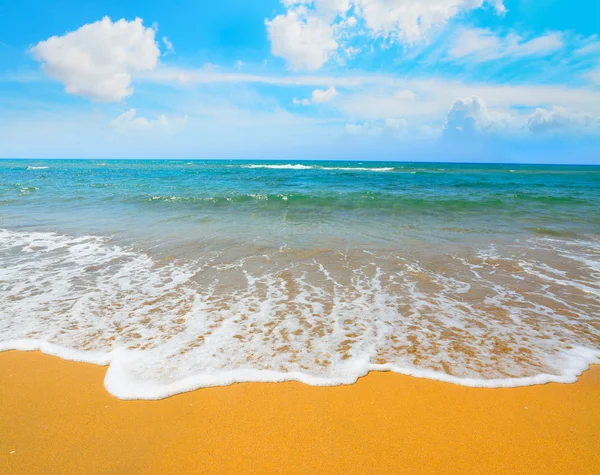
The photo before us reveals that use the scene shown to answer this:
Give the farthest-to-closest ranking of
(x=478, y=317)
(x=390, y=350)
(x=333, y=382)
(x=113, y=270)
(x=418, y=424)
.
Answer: (x=113, y=270) < (x=478, y=317) < (x=390, y=350) < (x=333, y=382) < (x=418, y=424)

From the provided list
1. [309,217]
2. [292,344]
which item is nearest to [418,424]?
[292,344]

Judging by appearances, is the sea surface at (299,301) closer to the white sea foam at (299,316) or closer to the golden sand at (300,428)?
the white sea foam at (299,316)

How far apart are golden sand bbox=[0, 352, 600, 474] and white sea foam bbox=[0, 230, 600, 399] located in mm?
190

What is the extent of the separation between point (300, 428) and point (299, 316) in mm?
→ 1856

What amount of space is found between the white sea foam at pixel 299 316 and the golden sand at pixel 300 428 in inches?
7.5

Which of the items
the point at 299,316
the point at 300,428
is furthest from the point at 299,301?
the point at 300,428

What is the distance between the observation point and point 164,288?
16.6ft

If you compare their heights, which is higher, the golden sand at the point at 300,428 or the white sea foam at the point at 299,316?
the white sea foam at the point at 299,316

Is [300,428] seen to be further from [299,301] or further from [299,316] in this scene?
[299,301]

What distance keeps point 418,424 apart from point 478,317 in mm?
2313

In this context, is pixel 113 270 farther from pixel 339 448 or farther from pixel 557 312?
pixel 557 312

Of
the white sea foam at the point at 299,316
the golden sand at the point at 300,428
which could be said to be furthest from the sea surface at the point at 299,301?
the golden sand at the point at 300,428

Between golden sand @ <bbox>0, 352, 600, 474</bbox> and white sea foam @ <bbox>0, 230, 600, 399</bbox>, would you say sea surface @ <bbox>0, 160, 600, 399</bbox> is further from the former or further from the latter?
golden sand @ <bbox>0, 352, 600, 474</bbox>

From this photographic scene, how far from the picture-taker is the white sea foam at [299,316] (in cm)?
311
